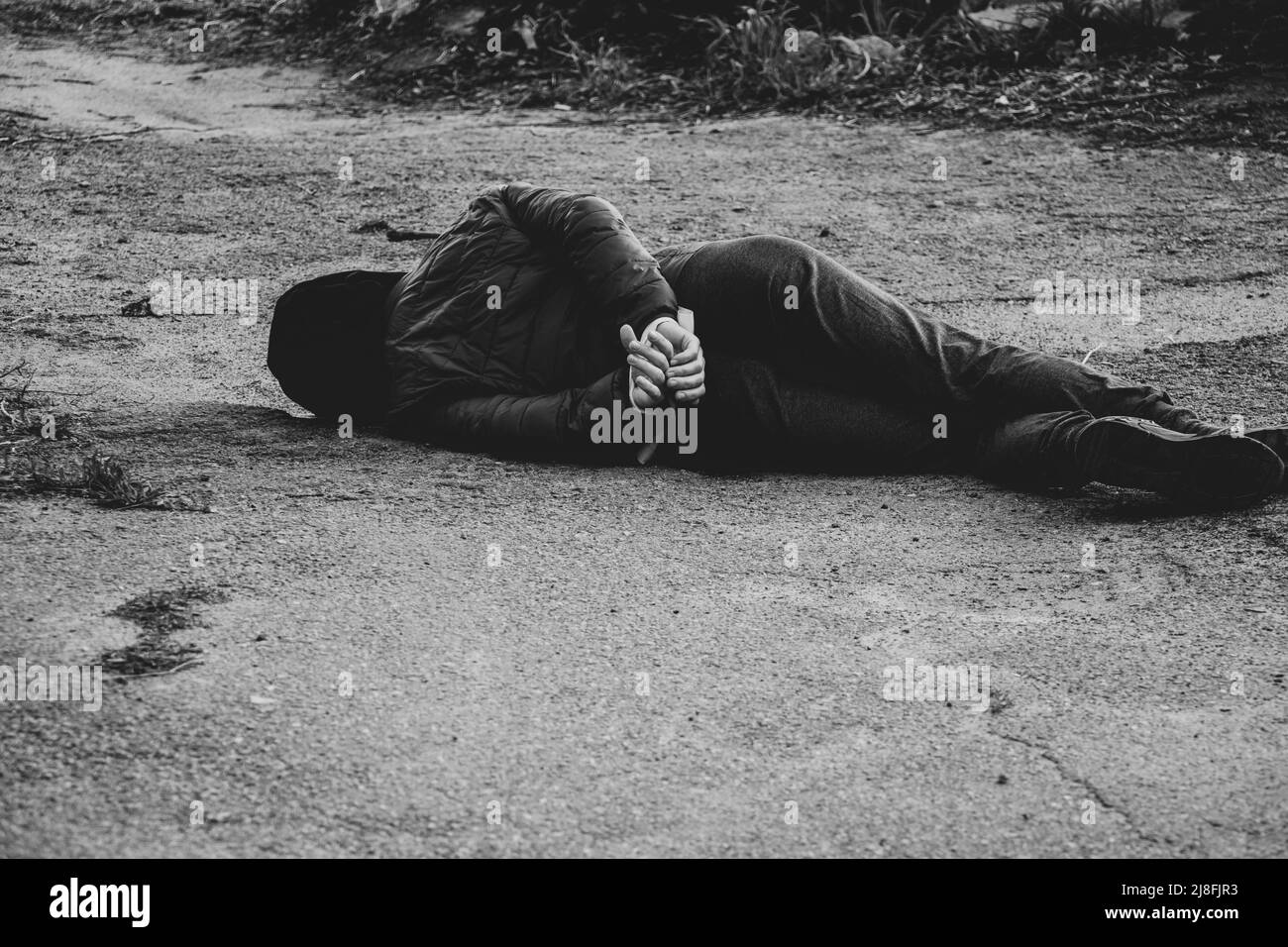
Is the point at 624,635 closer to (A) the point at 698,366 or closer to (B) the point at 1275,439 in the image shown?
(A) the point at 698,366

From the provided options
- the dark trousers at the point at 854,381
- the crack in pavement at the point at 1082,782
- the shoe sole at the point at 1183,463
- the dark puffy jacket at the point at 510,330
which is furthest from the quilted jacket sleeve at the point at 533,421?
the crack in pavement at the point at 1082,782

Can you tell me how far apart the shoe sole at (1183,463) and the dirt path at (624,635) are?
0.36ft

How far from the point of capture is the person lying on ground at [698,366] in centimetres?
379

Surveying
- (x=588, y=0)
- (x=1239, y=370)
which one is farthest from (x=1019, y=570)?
(x=588, y=0)

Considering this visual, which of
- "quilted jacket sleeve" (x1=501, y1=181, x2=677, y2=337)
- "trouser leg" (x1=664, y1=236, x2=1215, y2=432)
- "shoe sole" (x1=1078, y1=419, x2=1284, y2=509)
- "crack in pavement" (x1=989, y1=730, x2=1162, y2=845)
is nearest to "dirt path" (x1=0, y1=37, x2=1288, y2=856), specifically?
"crack in pavement" (x1=989, y1=730, x2=1162, y2=845)

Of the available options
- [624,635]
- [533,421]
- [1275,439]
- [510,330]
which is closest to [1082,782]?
[624,635]

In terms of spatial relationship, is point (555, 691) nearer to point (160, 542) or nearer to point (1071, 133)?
point (160, 542)

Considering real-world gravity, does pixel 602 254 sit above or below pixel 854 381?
above

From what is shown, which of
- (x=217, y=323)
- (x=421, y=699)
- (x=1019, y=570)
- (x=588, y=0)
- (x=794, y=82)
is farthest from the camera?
(x=588, y=0)

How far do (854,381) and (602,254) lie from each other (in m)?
0.76

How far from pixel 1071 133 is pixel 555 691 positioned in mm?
5683

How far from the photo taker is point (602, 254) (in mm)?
3924

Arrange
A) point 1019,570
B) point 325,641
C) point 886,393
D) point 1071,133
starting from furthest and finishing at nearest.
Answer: point 1071,133 → point 886,393 → point 1019,570 → point 325,641

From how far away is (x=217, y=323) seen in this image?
5445 mm
